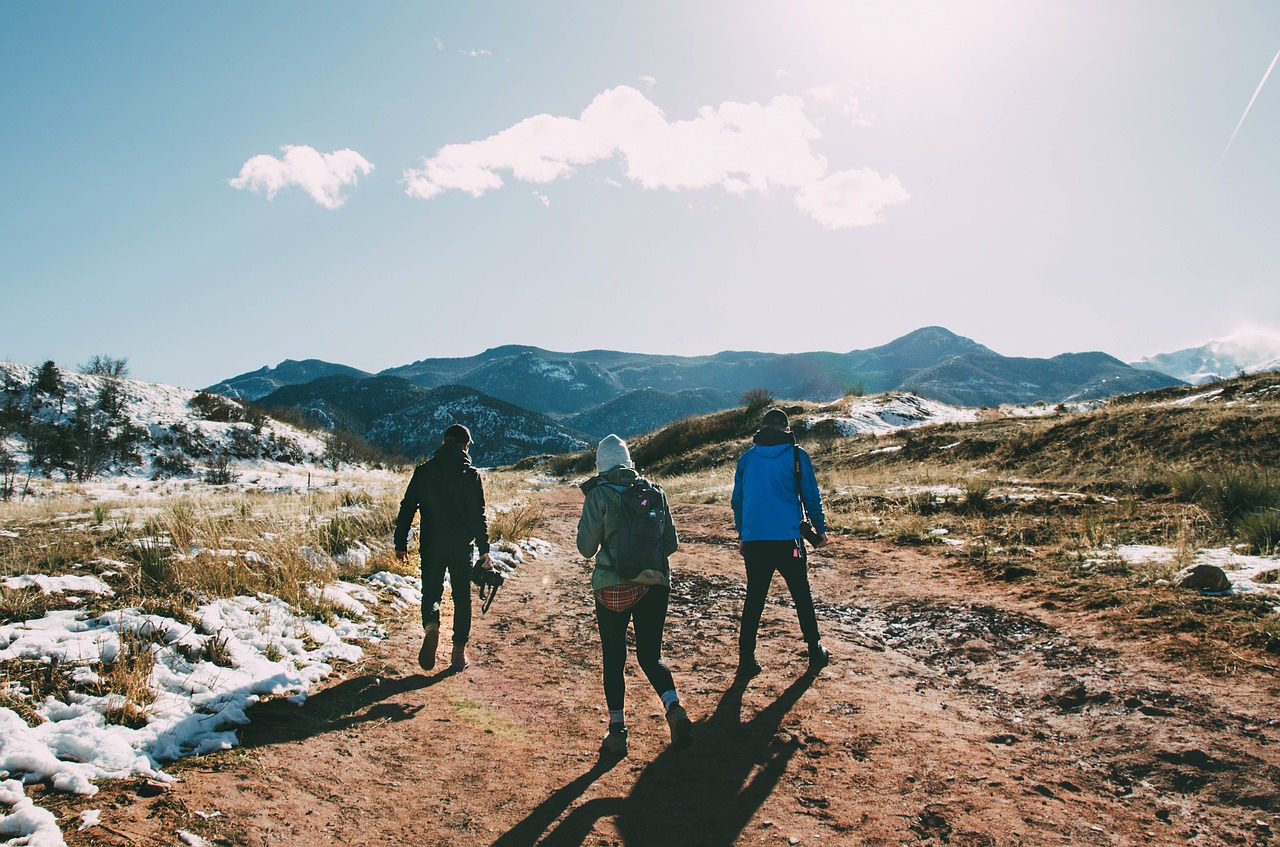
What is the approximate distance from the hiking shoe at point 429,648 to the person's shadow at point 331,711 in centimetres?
16

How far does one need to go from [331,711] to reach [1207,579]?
8.16 meters

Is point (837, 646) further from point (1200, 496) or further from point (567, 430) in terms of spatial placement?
point (567, 430)

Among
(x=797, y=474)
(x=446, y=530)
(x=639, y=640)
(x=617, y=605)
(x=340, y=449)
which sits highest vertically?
(x=797, y=474)

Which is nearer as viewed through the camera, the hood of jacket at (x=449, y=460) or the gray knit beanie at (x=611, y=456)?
the gray knit beanie at (x=611, y=456)

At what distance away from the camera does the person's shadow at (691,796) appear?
323 cm

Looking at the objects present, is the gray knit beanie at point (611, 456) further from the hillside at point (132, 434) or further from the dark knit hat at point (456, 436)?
the hillside at point (132, 434)

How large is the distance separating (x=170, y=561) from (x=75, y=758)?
3.63 meters

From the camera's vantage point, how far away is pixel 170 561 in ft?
21.2

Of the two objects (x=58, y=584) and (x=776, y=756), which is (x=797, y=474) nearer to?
(x=776, y=756)

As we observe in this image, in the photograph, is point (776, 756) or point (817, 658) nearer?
point (776, 756)

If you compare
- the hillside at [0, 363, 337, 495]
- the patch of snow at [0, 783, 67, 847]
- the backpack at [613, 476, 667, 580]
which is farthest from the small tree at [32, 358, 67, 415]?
the backpack at [613, 476, 667, 580]

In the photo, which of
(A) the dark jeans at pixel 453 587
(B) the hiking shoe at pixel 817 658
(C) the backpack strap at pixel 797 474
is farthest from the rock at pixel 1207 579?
(A) the dark jeans at pixel 453 587

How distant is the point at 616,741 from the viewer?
4.13 m

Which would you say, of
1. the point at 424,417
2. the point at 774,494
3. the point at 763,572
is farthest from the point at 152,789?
the point at 424,417
